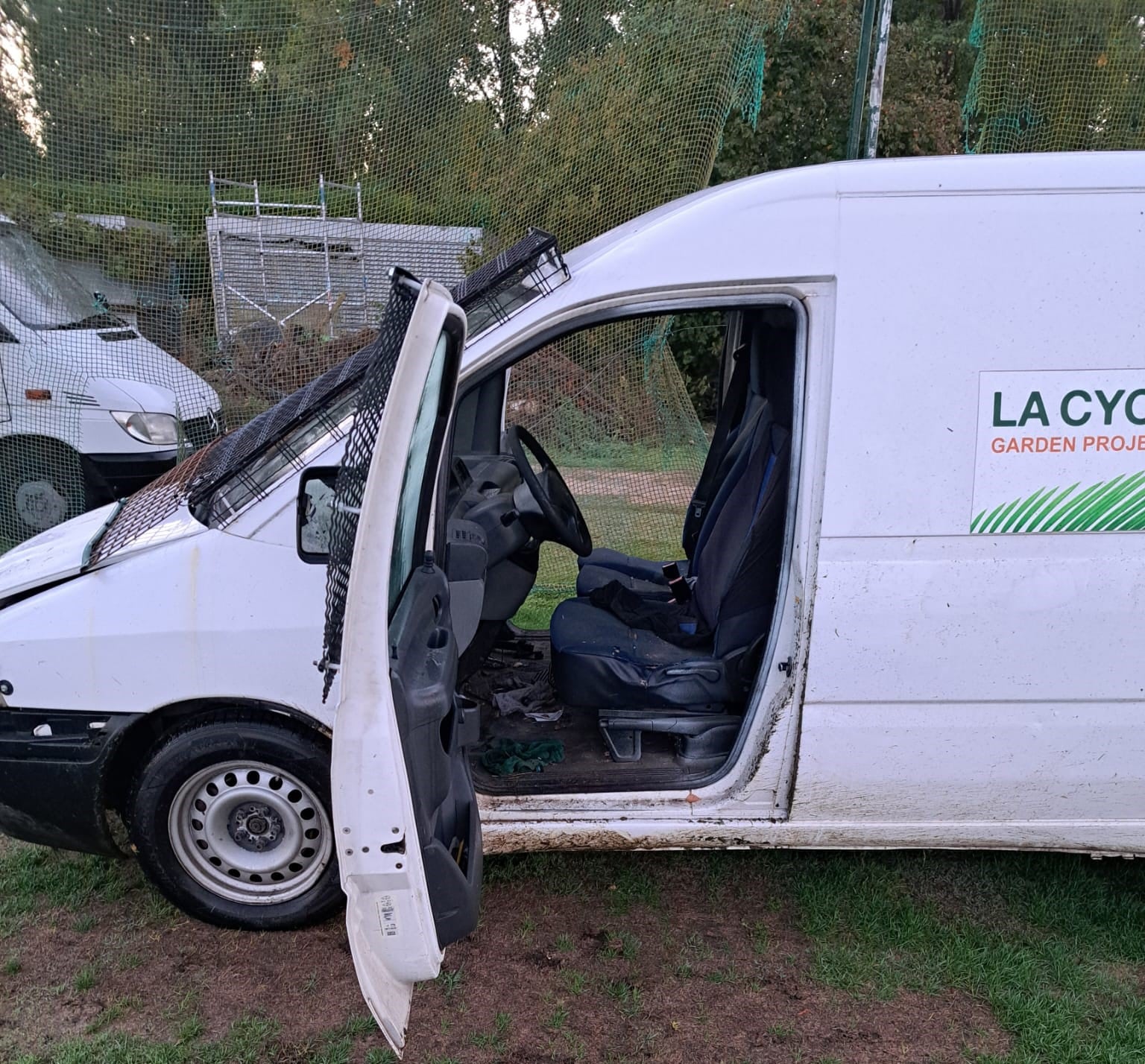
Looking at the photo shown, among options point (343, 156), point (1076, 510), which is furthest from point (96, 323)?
point (1076, 510)

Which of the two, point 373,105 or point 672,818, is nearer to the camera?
point 672,818

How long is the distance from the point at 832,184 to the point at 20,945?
123 inches

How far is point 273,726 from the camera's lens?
8.45ft

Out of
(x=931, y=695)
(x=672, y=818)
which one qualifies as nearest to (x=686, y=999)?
(x=672, y=818)

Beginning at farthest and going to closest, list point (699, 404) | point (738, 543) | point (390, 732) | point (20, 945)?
point (699, 404)
point (738, 543)
point (20, 945)
point (390, 732)

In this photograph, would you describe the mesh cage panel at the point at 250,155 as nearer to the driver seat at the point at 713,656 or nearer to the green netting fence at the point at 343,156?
the green netting fence at the point at 343,156

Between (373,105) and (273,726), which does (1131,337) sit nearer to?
(273,726)

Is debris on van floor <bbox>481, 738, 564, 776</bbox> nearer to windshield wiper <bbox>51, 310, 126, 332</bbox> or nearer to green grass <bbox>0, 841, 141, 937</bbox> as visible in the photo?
green grass <bbox>0, 841, 141, 937</bbox>

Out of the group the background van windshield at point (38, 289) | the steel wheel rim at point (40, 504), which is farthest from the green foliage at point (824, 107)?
the steel wheel rim at point (40, 504)

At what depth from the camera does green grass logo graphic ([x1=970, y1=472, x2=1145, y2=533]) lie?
7.88 feet

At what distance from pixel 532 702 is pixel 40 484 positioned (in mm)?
4434

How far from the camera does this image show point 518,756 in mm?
2941

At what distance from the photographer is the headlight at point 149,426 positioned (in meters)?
6.04

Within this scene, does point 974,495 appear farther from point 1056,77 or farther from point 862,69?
point 1056,77
